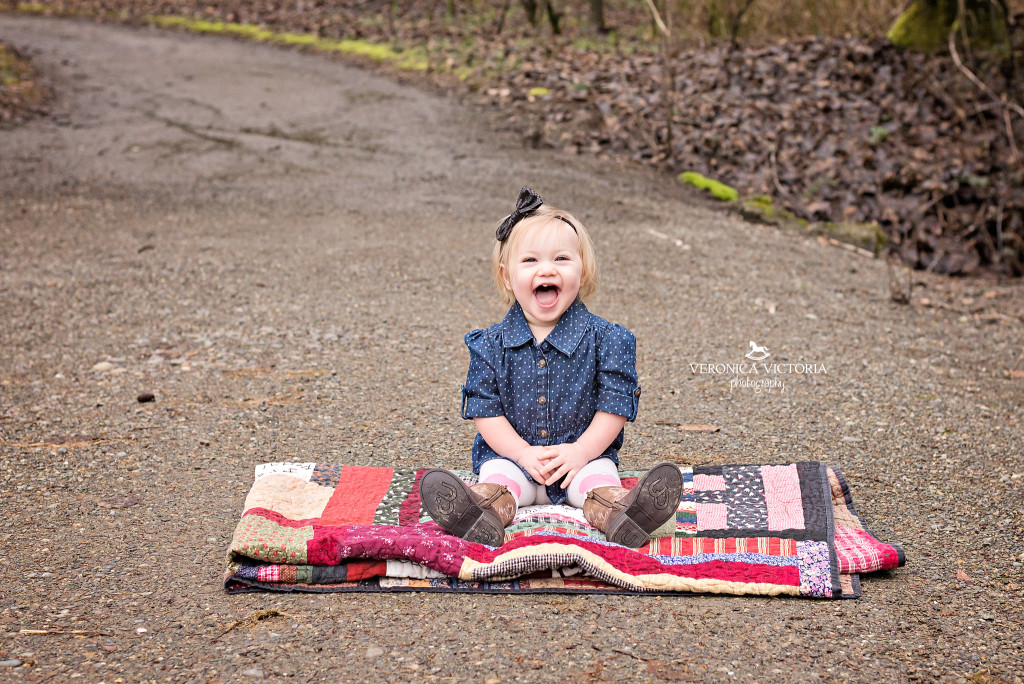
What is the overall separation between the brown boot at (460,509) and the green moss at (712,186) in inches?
225

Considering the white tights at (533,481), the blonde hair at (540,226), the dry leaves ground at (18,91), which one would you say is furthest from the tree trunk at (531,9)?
the white tights at (533,481)

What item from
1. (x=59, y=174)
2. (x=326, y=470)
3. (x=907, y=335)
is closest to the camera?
(x=326, y=470)

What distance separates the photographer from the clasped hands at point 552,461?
9.69 feet

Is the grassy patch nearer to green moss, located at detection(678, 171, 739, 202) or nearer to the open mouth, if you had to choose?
green moss, located at detection(678, 171, 739, 202)

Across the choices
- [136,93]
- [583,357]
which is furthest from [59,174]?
[583,357]

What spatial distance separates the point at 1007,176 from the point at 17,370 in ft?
25.2

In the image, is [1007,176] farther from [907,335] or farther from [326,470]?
[326,470]

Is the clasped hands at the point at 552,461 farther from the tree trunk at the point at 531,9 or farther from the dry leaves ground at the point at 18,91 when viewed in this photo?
the tree trunk at the point at 531,9

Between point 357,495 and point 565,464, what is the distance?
2.32 feet

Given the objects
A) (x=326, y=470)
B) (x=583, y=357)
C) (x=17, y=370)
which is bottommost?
(x=17, y=370)

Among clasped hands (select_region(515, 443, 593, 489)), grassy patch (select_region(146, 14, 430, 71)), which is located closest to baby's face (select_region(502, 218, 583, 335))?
clasped hands (select_region(515, 443, 593, 489))

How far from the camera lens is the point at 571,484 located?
302 cm

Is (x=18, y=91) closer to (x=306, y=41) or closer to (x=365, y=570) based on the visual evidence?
(x=306, y=41)

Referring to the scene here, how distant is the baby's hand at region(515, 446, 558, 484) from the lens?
296cm
